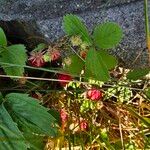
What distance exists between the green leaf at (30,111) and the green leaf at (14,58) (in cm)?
8

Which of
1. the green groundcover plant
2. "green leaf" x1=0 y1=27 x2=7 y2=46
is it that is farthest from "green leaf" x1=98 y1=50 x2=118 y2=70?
"green leaf" x1=0 y1=27 x2=7 y2=46

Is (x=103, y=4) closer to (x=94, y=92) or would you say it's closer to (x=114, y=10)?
(x=114, y=10)

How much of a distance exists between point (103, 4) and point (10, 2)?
307mm

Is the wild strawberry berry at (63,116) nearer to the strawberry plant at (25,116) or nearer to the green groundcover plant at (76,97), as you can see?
the green groundcover plant at (76,97)

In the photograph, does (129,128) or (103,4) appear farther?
(129,128)

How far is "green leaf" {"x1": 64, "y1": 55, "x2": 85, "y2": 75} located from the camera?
1211mm

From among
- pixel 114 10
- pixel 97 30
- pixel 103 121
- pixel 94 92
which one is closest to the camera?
pixel 97 30

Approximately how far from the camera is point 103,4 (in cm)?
125

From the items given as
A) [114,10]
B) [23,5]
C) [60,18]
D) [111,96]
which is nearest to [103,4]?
[114,10]

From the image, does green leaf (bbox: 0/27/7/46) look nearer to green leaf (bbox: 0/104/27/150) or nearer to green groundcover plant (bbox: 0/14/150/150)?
green groundcover plant (bbox: 0/14/150/150)

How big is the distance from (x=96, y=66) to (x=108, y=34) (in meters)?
0.10

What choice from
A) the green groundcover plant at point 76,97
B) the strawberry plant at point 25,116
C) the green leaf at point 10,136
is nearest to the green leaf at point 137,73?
the green groundcover plant at point 76,97

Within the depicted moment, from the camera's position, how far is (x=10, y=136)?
43.3 inches

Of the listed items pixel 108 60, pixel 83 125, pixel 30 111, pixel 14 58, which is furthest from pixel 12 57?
pixel 83 125
